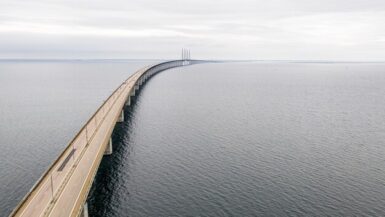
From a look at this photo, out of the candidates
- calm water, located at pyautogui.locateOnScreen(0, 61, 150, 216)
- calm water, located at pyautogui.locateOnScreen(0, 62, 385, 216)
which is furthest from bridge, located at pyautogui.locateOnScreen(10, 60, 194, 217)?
calm water, located at pyautogui.locateOnScreen(0, 61, 150, 216)

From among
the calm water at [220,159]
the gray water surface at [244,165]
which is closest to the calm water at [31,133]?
the calm water at [220,159]

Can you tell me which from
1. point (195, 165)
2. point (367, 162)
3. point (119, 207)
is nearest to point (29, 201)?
point (119, 207)

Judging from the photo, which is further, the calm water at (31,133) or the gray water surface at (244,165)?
the calm water at (31,133)

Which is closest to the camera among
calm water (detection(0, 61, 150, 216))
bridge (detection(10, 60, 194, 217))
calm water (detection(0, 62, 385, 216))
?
bridge (detection(10, 60, 194, 217))

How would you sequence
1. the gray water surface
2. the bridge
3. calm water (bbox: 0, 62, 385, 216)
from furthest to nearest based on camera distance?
calm water (bbox: 0, 62, 385, 216), the gray water surface, the bridge

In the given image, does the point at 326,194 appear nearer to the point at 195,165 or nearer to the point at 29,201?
the point at 195,165

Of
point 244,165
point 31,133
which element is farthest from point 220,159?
point 31,133

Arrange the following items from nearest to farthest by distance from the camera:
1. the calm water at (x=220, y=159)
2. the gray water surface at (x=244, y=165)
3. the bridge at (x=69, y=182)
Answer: the bridge at (x=69, y=182), the gray water surface at (x=244, y=165), the calm water at (x=220, y=159)

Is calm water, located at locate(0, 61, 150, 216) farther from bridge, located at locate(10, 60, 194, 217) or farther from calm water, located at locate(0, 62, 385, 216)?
bridge, located at locate(10, 60, 194, 217)

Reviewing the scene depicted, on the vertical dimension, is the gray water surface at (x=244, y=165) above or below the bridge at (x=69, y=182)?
below

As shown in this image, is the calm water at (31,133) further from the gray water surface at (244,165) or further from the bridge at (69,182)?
the gray water surface at (244,165)
